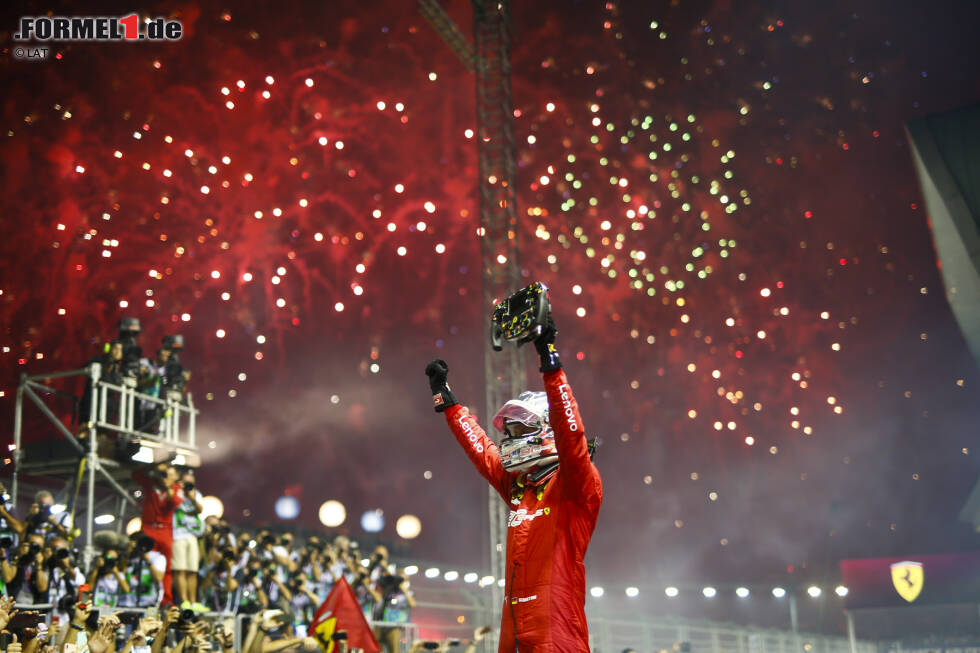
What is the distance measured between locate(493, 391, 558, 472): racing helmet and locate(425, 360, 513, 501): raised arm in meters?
0.10

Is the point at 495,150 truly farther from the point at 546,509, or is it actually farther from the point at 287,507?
the point at 546,509

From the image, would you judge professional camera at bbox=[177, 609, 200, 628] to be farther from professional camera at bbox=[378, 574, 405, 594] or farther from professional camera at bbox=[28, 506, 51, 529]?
professional camera at bbox=[378, 574, 405, 594]

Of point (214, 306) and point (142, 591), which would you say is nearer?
point (142, 591)

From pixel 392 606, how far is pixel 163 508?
3138mm

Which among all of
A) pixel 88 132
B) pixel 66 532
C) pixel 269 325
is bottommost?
pixel 66 532

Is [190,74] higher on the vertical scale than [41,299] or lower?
higher

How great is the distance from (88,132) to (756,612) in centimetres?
2052

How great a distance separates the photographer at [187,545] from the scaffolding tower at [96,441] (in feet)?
3.29

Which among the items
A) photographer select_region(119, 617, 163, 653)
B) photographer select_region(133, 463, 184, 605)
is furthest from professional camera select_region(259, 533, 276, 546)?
photographer select_region(119, 617, 163, 653)

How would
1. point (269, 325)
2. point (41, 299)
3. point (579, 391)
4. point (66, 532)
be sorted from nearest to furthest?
point (66, 532) < point (41, 299) < point (269, 325) < point (579, 391)

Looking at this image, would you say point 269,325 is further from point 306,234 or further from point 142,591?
point 142,591

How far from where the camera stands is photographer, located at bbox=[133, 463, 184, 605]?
357 inches

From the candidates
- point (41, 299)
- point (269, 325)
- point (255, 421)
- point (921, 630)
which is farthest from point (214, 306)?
point (921, 630)

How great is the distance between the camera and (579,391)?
23891mm
